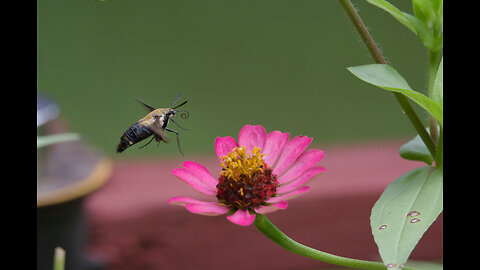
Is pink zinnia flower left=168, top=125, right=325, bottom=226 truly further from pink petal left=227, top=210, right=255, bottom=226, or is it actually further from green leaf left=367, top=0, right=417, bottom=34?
green leaf left=367, top=0, right=417, bottom=34

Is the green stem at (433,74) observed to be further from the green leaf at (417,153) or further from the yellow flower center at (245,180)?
the yellow flower center at (245,180)

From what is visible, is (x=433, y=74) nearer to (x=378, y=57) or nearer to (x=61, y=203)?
(x=378, y=57)

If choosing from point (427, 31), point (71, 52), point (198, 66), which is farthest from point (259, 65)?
point (427, 31)

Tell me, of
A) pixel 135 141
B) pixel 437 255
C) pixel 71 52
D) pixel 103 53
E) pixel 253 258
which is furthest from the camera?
pixel 253 258

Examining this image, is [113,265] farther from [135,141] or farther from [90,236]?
[135,141]

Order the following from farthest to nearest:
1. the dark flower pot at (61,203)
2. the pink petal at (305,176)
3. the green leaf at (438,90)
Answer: the dark flower pot at (61,203), the green leaf at (438,90), the pink petal at (305,176)

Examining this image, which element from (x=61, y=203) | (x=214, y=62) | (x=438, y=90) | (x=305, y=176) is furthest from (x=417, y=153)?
(x=214, y=62)

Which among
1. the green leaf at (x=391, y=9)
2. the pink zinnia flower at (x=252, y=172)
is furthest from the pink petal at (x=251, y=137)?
the green leaf at (x=391, y=9)
